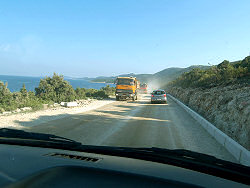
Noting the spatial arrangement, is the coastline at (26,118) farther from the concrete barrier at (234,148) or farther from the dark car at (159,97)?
the dark car at (159,97)

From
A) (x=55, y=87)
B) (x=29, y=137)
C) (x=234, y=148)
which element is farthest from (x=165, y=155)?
(x=55, y=87)

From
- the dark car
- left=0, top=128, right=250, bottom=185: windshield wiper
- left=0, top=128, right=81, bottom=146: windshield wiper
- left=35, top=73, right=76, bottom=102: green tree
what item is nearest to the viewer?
left=0, top=128, right=250, bottom=185: windshield wiper

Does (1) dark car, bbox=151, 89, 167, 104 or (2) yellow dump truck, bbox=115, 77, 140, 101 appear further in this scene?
(2) yellow dump truck, bbox=115, 77, 140, 101

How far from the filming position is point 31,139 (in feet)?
11.7

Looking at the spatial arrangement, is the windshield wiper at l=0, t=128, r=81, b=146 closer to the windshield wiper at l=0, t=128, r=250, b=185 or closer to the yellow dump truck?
the windshield wiper at l=0, t=128, r=250, b=185

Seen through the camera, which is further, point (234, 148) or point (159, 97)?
point (159, 97)

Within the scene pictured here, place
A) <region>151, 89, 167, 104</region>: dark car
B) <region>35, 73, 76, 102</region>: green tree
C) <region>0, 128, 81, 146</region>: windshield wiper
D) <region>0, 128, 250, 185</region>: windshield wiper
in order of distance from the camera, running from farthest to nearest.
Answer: <region>35, 73, 76, 102</region>: green tree → <region>151, 89, 167, 104</region>: dark car → <region>0, 128, 81, 146</region>: windshield wiper → <region>0, 128, 250, 185</region>: windshield wiper

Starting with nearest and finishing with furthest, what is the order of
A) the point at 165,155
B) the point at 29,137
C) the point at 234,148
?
the point at 165,155
the point at 29,137
the point at 234,148

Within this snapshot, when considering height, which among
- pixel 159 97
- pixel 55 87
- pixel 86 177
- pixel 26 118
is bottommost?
pixel 26 118

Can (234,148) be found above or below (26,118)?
above

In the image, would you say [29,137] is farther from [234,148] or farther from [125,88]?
[125,88]

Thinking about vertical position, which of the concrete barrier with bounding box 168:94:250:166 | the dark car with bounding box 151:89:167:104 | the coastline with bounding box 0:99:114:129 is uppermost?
the dark car with bounding box 151:89:167:104

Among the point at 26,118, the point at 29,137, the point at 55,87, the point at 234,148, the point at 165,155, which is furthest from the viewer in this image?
the point at 55,87

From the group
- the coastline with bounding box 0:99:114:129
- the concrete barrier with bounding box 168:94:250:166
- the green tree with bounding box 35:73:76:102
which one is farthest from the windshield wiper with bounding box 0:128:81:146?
the green tree with bounding box 35:73:76:102
